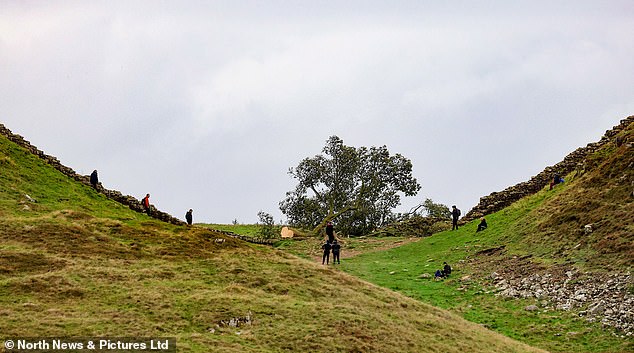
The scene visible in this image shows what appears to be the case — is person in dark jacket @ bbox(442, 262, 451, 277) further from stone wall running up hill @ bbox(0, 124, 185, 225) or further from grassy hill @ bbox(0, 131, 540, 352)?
stone wall running up hill @ bbox(0, 124, 185, 225)

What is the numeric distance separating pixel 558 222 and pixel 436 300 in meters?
10.3

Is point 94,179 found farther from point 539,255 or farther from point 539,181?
point 539,181

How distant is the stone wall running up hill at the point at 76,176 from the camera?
4600 centimetres

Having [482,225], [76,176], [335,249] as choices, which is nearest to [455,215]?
[482,225]

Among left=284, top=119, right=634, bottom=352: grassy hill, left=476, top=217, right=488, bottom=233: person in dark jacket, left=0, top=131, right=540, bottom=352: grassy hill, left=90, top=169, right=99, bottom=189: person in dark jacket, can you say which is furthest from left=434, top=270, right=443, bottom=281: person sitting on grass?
left=90, top=169, right=99, bottom=189: person in dark jacket

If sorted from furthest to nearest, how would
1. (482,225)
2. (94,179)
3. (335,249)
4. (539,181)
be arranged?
(539,181) < (482,225) < (94,179) < (335,249)

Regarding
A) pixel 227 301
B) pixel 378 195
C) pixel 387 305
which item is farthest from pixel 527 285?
pixel 378 195

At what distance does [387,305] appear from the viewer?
2953 cm

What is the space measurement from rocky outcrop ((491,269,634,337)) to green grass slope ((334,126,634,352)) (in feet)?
1.39

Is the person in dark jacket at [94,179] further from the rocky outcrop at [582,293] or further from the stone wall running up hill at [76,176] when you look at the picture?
the rocky outcrop at [582,293]

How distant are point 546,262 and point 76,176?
91.1 feet

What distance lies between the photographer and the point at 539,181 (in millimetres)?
57094

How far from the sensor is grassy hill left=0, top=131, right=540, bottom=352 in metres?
23.1

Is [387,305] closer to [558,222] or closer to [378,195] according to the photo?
[558,222]
